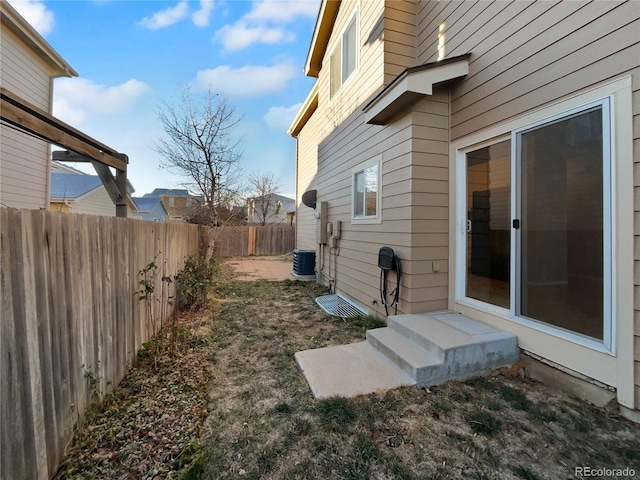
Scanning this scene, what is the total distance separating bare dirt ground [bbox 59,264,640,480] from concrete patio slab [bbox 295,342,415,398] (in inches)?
3.8

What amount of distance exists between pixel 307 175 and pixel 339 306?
22.5ft

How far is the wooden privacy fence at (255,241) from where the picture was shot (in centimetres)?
1502

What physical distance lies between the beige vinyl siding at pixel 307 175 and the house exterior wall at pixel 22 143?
7182mm

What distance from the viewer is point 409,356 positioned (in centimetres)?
274

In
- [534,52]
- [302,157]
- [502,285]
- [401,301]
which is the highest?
[302,157]

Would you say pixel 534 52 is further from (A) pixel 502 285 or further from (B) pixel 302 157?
(B) pixel 302 157

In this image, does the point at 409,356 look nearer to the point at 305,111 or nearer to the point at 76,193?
the point at 305,111

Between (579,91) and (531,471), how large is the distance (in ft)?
9.11

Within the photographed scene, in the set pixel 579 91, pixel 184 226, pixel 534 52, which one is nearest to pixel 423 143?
pixel 534 52

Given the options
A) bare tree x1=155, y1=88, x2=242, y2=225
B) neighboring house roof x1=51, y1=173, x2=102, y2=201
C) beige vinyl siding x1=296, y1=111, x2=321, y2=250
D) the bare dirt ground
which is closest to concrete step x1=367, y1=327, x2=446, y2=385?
the bare dirt ground

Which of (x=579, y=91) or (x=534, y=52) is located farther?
(x=534, y=52)

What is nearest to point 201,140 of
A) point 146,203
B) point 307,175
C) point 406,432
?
point 307,175

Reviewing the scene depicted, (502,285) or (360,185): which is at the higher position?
(360,185)

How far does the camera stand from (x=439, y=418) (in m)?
2.14
